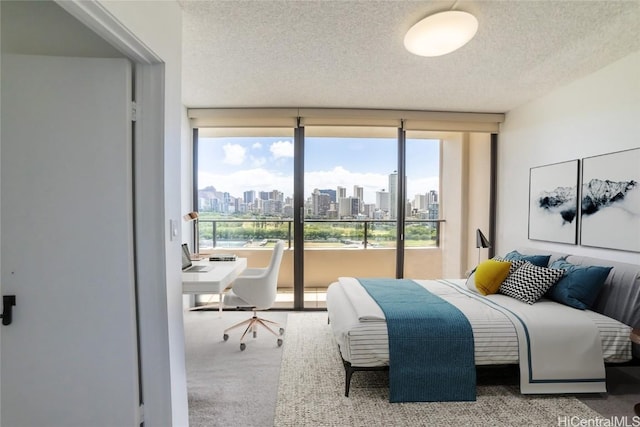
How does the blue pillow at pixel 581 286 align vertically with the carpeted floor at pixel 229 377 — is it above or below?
above

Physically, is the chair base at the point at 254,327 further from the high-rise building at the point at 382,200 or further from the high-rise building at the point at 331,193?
the high-rise building at the point at 382,200

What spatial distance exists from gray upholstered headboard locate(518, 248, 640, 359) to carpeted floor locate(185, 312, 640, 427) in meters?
0.51

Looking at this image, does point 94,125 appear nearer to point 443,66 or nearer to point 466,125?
point 443,66

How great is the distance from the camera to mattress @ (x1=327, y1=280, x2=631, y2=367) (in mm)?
2031

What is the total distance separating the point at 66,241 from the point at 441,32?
8.10ft

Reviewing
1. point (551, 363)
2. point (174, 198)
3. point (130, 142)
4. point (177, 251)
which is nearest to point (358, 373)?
point (551, 363)

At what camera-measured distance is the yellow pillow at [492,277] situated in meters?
2.76

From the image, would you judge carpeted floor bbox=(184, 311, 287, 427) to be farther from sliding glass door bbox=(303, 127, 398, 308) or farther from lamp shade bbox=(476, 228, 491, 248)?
lamp shade bbox=(476, 228, 491, 248)

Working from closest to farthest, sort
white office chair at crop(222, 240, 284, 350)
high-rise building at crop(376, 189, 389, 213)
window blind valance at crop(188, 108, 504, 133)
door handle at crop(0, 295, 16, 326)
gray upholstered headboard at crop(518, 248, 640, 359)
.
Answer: door handle at crop(0, 295, 16, 326)
gray upholstered headboard at crop(518, 248, 640, 359)
white office chair at crop(222, 240, 284, 350)
window blind valance at crop(188, 108, 504, 133)
high-rise building at crop(376, 189, 389, 213)

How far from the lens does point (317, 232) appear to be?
4.28 m

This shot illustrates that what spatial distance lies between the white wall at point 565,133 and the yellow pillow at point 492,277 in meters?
0.79

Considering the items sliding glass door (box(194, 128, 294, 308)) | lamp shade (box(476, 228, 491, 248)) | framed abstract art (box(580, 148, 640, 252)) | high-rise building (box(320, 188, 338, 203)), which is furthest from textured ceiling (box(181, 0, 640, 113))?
lamp shade (box(476, 228, 491, 248))

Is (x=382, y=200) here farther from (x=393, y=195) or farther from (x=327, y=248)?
(x=327, y=248)

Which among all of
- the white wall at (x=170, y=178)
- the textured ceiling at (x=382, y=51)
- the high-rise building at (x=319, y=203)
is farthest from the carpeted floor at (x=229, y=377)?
the textured ceiling at (x=382, y=51)
